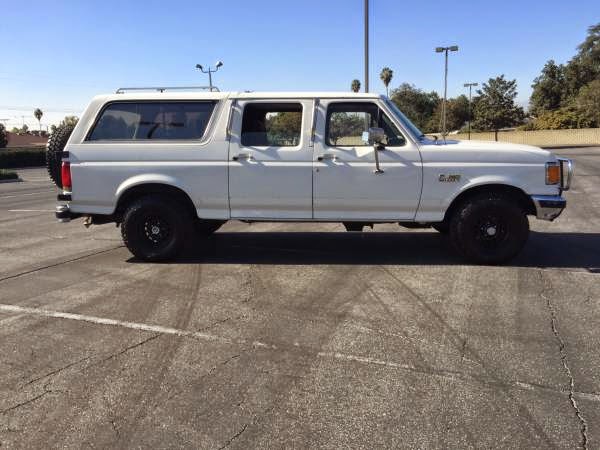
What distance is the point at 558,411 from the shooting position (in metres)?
3.03

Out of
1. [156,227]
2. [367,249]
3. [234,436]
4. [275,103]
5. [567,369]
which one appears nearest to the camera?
[234,436]

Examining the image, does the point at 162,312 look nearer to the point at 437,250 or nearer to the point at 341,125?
the point at 341,125

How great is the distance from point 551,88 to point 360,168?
6905 cm

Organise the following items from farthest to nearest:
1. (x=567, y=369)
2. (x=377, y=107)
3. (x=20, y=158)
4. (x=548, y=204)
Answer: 1. (x=20, y=158)
2. (x=377, y=107)
3. (x=548, y=204)
4. (x=567, y=369)

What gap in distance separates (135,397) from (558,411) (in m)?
2.59

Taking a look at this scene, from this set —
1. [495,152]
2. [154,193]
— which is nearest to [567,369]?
[495,152]

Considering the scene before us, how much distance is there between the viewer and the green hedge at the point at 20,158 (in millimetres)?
39875

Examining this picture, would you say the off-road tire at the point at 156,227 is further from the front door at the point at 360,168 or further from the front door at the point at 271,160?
the front door at the point at 360,168

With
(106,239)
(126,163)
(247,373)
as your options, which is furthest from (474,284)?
(106,239)

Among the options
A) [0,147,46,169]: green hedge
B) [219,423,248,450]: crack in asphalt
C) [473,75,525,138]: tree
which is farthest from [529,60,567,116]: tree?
[219,423,248,450]: crack in asphalt

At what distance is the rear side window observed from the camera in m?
6.45

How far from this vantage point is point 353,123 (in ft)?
20.8

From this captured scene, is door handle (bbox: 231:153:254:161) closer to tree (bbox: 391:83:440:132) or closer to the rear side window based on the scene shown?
the rear side window

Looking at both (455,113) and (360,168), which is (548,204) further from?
(455,113)
